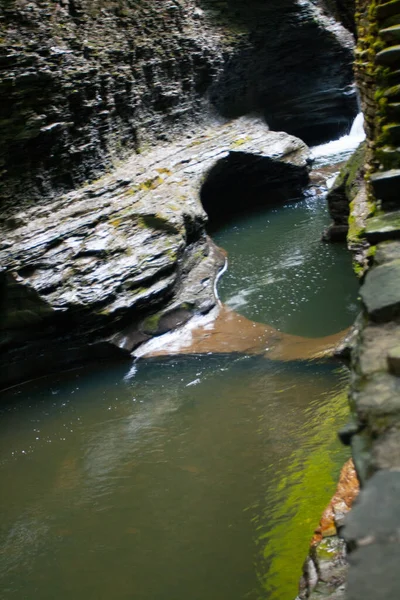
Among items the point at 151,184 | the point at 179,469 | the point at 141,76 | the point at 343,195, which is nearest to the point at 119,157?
the point at 151,184

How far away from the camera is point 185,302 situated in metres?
10.5

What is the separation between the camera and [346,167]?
11.2m

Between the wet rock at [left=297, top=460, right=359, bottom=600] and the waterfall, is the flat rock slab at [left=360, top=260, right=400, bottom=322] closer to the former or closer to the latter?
the wet rock at [left=297, top=460, right=359, bottom=600]

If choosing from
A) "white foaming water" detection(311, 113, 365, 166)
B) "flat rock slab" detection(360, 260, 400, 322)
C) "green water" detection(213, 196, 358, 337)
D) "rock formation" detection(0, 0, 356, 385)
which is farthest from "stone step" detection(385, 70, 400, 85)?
"white foaming water" detection(311, 113, 365, 166)

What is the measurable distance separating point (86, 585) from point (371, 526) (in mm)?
3886

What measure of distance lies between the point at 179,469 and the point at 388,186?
3677 mm

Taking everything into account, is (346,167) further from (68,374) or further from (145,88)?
(68,374)

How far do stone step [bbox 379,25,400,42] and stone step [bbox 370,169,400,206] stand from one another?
1.62m

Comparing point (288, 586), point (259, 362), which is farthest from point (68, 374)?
point (288, 586)

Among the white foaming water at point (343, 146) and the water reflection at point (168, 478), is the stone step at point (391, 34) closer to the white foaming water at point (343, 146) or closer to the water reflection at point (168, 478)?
the water reflection at point (168, 478)

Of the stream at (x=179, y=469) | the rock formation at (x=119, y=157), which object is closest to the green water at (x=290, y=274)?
the stream at (x=179, y=469)

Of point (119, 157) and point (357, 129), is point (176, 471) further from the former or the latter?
point (357, 129)

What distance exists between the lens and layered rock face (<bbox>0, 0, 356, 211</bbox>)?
10.2m

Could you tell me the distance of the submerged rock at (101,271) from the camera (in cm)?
925
